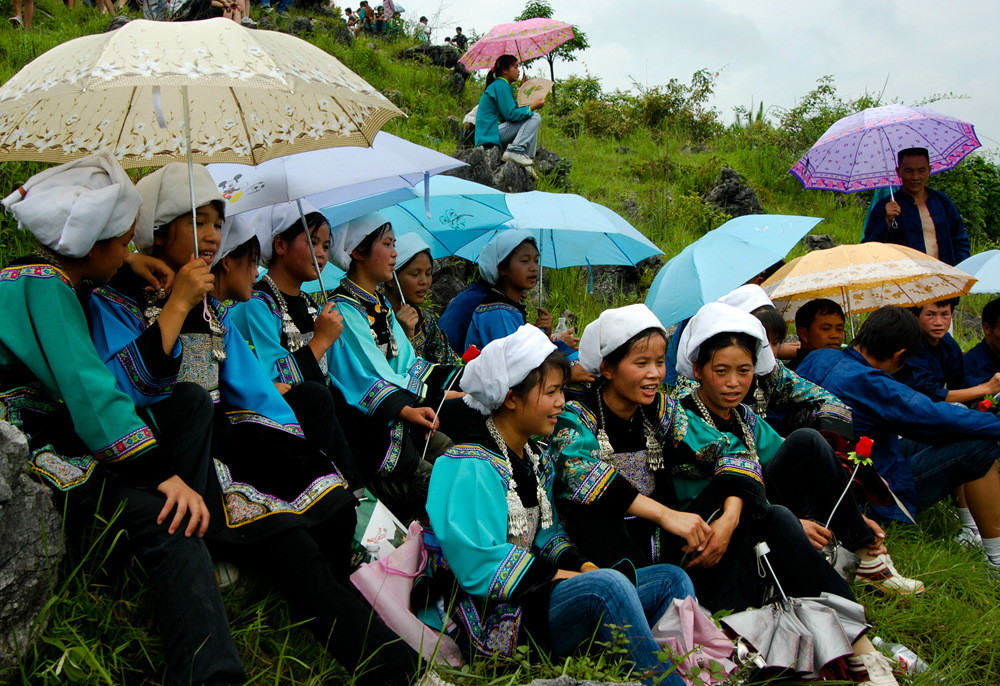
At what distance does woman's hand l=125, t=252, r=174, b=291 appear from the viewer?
281 cm

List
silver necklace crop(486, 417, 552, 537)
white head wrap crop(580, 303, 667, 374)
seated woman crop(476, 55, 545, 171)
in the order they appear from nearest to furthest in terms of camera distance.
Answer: silver necklace crop(486, 417, 552, 537) → white head wrap crop(580, 303, 667, 374) → seated woman crop(476, 55, 545, 171)

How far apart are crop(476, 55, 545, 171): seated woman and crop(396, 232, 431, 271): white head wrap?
14.9ft

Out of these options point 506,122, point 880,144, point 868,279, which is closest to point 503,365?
point 868,279

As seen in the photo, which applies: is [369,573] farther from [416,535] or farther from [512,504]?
[512,504]

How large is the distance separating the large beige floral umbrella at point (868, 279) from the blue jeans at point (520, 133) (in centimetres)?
455

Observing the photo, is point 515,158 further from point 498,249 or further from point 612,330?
point 612,330

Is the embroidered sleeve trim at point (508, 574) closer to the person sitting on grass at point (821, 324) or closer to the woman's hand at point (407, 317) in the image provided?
the woman's hand at point (407, 317)

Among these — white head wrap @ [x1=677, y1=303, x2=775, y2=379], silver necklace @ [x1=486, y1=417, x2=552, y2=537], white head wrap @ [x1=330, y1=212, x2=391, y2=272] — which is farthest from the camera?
white head wrap @ [x1=330, y1=212, x2=391, y2=272]

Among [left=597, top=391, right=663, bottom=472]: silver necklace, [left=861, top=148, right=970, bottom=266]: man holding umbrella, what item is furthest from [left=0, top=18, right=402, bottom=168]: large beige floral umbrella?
[left=861, top=148, right=970, bottom=266]: man holding umbrella

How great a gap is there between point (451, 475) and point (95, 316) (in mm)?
1317

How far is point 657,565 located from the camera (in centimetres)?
296

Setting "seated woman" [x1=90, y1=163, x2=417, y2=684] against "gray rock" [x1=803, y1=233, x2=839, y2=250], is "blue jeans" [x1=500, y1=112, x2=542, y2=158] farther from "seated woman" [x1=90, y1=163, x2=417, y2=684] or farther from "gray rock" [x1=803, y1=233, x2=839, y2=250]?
"seated woman" [x1=90, y1=163, x2=417, y2=684]

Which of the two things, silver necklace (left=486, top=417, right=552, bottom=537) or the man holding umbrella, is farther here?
the man holding umbrella

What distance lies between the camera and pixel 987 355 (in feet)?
17.2
